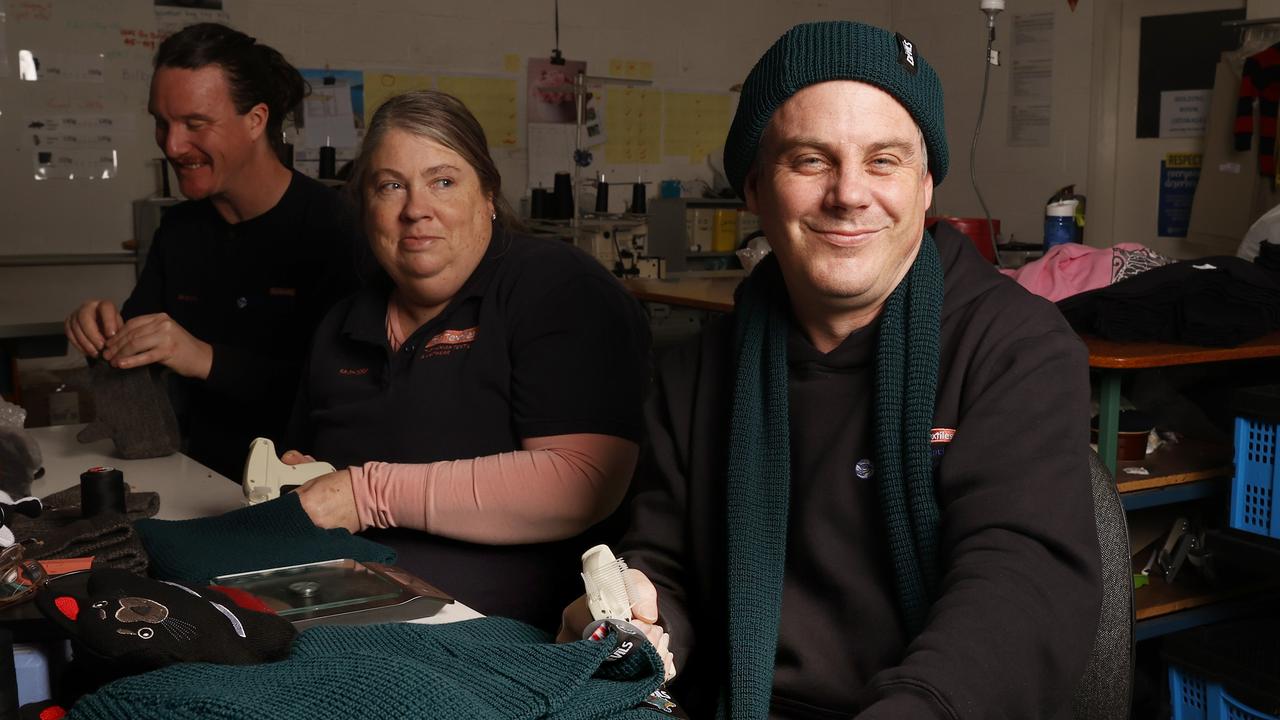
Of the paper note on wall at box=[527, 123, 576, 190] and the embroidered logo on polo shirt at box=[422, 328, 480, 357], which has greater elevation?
the paper note on wall at box=[527, 123, 576, 190]

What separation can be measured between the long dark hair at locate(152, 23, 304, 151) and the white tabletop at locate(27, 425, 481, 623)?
2.46 ft

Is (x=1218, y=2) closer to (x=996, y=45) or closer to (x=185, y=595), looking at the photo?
(x=996, y=45)

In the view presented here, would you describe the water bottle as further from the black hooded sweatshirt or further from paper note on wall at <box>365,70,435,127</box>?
paper note on wall at <box>365,70,435,127</box>

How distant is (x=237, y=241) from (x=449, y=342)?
897 mm

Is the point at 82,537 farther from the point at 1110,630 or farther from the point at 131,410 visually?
the point at 1110,630

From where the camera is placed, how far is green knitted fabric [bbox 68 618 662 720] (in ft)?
2.71

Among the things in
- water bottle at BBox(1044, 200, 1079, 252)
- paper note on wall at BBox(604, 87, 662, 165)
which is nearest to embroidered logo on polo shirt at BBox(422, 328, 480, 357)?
water bottle at BBox(1044, 200, 1079, 252)

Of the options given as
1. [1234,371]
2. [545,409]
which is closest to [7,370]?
[545,409]

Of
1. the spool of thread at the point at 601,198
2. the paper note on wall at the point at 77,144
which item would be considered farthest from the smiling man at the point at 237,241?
the spool of thread at the point at 601,198

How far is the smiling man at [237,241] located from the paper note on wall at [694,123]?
384 cm

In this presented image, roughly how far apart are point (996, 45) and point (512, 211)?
15.3ft

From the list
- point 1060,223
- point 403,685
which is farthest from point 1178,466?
point 403,685

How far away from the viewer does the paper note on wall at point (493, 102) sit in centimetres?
572

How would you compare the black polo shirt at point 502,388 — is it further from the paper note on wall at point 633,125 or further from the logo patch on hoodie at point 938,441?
the paper note on wall at point 633,125
